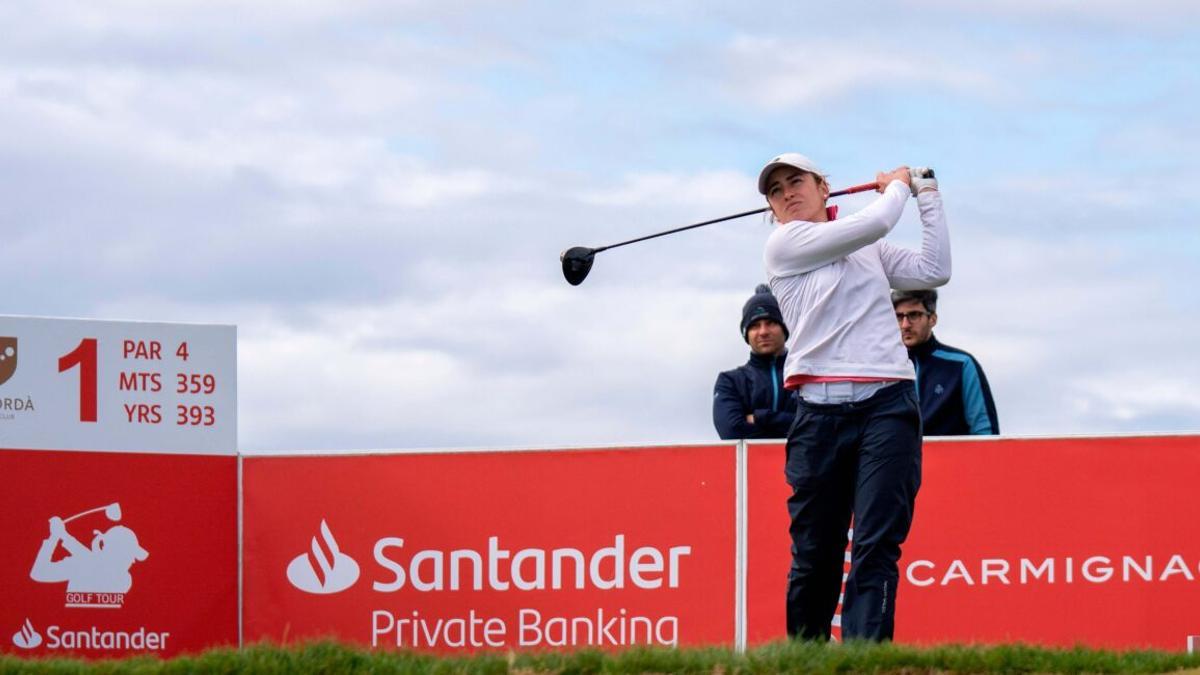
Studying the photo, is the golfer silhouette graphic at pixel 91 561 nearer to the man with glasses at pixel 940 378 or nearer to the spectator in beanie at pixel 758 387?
the spectator in beanie at pixel 758 387

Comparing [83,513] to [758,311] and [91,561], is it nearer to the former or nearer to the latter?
[91,561]

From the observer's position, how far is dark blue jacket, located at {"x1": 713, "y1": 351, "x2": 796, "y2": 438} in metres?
11.8

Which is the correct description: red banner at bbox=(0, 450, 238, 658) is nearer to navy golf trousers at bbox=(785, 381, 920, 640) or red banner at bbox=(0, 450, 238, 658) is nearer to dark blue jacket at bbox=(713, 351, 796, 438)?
dark blue jacket at bbox=(713, 351, 796, 438)

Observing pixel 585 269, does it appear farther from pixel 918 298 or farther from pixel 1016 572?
pixel 1016 572

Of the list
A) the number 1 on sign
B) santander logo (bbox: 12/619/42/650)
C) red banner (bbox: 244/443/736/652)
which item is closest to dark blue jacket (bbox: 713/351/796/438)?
red banner (bbox: 244/443/736/652)

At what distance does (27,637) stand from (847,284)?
687 centimetres

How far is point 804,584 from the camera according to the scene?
787cm

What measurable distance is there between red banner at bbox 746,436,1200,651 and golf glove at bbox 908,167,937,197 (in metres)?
3.95

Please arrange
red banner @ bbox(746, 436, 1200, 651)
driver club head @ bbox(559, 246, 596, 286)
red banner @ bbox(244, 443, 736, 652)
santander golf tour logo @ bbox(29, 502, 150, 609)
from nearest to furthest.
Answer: driver club head @ bbox(559, 246, 596, 286)
red banner @ bbox(746, 436, 1200, 651)
red banner @ bbox(244, 443, 736, 652)
santander golf tour logo @ bbox(29, 502, 150, 609)

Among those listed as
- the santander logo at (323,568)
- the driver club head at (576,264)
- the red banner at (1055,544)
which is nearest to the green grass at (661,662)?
the driver club head at (576,264)

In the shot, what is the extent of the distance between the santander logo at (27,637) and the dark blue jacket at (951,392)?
226 inches

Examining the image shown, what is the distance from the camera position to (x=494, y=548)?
40.8ft

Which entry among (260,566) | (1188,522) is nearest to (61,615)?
(260,566)

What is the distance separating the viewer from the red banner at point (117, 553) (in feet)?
40.9
